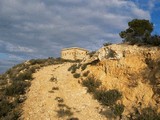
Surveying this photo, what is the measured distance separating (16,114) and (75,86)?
17.5ft

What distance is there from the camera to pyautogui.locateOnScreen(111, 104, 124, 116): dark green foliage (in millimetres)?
15337

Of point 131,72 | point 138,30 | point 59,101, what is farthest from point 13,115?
point 138,30

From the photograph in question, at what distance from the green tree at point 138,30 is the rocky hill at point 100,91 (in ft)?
4.55

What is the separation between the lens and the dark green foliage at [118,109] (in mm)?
15337

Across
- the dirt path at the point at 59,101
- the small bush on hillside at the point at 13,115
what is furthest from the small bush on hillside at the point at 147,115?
the small bush on hillside at the point at 13,115

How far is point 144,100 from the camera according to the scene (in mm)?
15359

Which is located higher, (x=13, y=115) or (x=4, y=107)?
(x=4, y=107)

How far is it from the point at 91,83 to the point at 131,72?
320 cm

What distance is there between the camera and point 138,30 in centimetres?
2014

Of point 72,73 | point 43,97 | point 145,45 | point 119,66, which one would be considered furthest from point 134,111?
point 72,73

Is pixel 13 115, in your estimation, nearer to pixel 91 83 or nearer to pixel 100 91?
pixel 100 91

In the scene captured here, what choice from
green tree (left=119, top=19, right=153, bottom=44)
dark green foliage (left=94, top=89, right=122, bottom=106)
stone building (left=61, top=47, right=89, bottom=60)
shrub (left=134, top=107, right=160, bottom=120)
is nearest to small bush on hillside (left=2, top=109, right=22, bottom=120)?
dark green foliage (left=94, top=89, right=122, bottom=106)

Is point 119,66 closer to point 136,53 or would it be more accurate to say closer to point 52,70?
point 136,53

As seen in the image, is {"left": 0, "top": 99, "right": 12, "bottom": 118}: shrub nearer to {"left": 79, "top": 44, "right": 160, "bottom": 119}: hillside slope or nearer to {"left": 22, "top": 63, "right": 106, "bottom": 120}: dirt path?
{"left": 22, "top": 63, "right": 106, "bottom": 120}: dirt path
